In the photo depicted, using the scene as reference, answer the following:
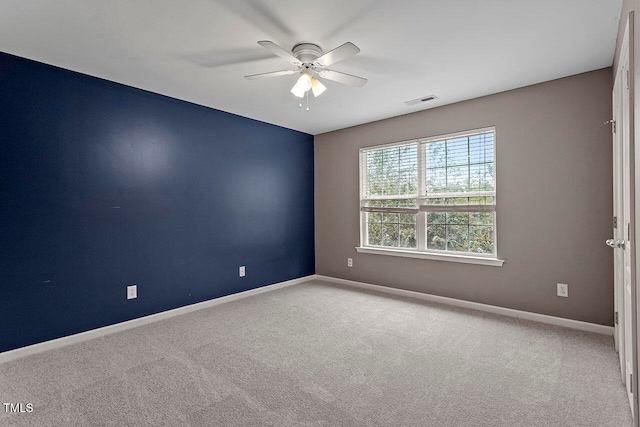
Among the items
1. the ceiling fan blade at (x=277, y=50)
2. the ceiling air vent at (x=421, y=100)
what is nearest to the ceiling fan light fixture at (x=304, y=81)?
the ceiling fan blade at (x=277, y=50)

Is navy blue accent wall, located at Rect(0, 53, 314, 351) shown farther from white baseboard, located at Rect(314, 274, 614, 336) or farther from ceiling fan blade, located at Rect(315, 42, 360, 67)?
ceiling fan blade, located at Rect(315, 42, 360, 67)

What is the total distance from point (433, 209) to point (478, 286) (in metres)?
1.03

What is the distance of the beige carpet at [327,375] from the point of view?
1.80 metres

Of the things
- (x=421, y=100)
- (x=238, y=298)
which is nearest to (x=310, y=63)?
(x=421, y=100)

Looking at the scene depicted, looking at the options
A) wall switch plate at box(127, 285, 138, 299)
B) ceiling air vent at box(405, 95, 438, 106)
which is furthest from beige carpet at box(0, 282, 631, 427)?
ceiling air vent at box(405, 95, 438, 106)

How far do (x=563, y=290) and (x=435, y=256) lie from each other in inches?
50.3

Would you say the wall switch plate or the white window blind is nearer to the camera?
the wall switch plate

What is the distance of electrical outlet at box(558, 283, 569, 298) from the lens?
3.07m

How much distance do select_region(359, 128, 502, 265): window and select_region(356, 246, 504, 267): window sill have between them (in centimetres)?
5

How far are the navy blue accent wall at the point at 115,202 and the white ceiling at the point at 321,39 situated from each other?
356 millimetres

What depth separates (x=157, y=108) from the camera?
3.43 metres

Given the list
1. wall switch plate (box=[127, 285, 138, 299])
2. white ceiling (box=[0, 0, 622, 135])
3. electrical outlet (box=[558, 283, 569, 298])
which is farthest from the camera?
wall switch plate (box=[127, 285, 138, 299])

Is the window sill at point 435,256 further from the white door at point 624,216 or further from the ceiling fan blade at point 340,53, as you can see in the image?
the ceiling fan blade at point 340,53

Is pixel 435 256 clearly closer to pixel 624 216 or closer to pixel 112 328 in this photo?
pixel 624 216
